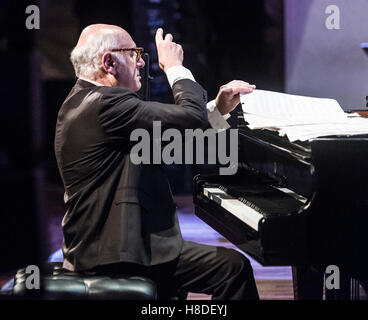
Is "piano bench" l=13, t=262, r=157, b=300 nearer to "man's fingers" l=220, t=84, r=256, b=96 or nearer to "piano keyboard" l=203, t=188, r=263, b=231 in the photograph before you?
"piano keyboard" l=203, t=188, r=263, b=231

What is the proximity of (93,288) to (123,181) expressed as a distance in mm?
358

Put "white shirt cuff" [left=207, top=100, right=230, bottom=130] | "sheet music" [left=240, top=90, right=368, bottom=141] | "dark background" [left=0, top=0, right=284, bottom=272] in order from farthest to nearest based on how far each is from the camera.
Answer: "dark background" [left=0, top=0, right=284, bottom=272], "white shirt cuff" [left=207, top=100, right=230, bottom=130], "sheet music" [left=240, top=90, right=368, bottom=141]

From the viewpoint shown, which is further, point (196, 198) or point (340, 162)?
point (196, 198)

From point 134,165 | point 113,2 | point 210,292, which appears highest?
point 113,2

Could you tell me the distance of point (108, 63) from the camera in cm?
194

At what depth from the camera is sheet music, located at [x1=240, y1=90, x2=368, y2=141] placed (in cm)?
179

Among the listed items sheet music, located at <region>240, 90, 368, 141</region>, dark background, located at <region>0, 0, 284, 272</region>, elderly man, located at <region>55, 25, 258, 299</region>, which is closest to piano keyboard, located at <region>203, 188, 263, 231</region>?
elderly man, located at <region>55, 25, 258, 299</region>

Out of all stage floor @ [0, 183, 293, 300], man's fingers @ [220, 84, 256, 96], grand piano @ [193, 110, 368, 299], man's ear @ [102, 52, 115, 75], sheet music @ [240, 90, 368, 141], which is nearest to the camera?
grand piano @ [193, 110, 368, 299]

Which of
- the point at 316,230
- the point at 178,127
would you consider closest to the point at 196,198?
the point at 178,127

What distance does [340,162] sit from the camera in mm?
1694

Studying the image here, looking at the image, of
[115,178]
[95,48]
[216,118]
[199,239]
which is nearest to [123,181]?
[115,178]

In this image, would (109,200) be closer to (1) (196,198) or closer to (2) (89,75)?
(2) (89,75)

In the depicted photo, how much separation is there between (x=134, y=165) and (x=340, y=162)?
0.66 metres

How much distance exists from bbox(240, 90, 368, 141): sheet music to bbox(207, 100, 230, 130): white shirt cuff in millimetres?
199
